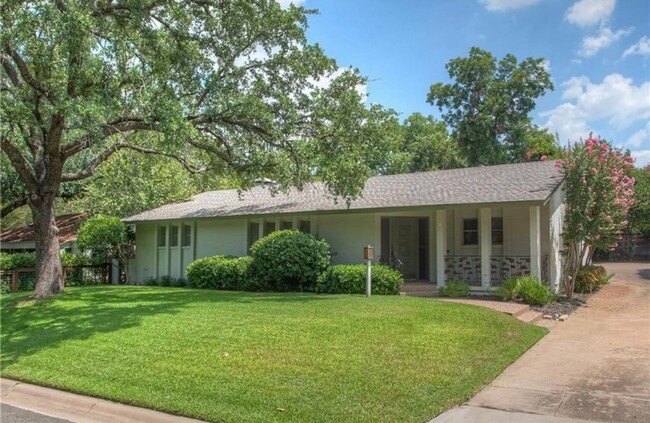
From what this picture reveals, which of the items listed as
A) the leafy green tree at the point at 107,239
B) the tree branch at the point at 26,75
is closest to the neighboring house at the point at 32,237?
the leafy green tree at the point at 107,239

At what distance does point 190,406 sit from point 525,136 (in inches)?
1373

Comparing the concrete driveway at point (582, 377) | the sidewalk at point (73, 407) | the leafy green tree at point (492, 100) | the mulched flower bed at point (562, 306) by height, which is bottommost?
the sidewalk at point (73, 407)

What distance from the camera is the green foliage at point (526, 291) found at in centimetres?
1284

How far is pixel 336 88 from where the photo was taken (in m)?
14.9

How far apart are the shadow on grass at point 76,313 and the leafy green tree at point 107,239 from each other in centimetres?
712

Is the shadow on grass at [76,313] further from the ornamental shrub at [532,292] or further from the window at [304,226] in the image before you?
the ornamental shrub at [532,292]

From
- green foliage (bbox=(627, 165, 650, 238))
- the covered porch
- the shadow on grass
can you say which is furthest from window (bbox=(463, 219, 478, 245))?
green foliage (bbox=(627, 165, 650, 238))

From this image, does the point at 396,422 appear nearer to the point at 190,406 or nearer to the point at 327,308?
the point at 190,406

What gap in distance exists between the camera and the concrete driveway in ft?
19.6

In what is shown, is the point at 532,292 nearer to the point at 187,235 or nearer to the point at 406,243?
the point at 406,243

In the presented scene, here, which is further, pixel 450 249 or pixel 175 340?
pixel 450 249

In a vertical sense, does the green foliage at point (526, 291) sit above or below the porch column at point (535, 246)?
below

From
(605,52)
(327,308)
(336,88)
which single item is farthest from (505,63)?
(327,308)

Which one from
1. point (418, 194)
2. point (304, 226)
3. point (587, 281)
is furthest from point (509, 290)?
point (304, 226)
